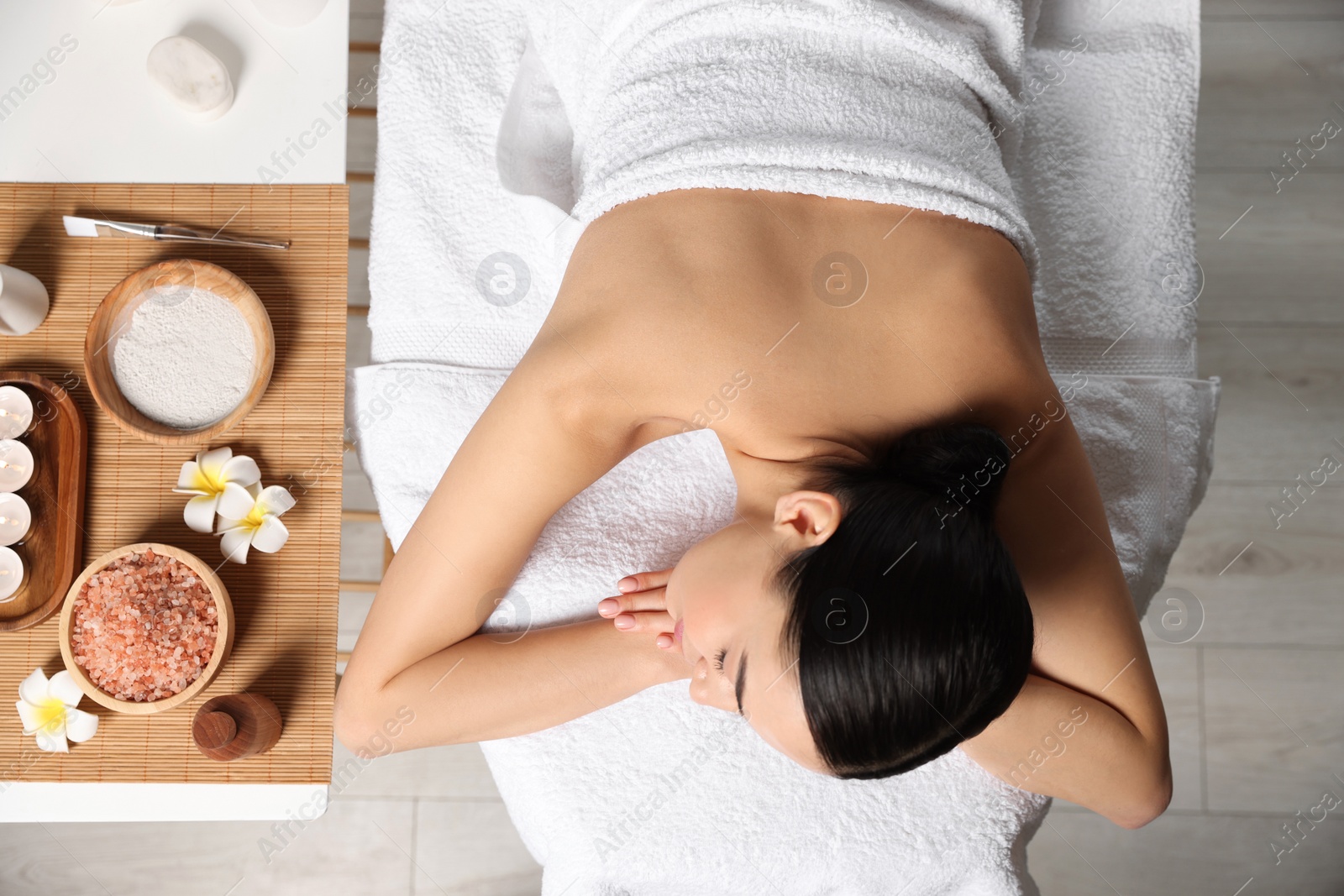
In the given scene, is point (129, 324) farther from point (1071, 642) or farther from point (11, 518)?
point (1071, 642)

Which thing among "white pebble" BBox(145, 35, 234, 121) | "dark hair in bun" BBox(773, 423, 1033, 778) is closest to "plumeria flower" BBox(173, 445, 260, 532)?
"white pebble" BBox(145, 35, 234, 121)

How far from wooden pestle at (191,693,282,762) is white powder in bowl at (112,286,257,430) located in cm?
31

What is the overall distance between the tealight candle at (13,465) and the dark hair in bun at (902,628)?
0.82 metres

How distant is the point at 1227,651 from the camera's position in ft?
4.99

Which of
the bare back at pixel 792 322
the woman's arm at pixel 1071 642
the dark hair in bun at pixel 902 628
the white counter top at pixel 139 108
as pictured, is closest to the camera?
the dark hair in bun at pixel 902 628

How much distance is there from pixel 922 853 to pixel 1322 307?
1.32 m

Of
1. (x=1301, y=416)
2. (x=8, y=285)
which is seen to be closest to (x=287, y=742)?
(x=8, y=285)

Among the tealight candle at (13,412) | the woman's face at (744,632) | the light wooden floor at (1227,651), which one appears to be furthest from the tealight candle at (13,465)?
the woman's face at (744,632)

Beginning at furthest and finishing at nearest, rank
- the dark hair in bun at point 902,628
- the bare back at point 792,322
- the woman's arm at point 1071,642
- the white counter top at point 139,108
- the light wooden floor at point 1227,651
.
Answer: the light wooden floor at point 1227,651, the white counter top at point 139,108, the woman's arm at point 1071,642, the bare back at point 792,322, the dark hair in bun at point 902,628

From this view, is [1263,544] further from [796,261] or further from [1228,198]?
[796,261]

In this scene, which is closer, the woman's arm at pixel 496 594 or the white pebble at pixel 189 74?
the woman's arm at pixel 496 594

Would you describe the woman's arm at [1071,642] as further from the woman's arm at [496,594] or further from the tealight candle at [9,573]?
the tealight candle at [9,573]

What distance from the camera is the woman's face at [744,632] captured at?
2.19 ft

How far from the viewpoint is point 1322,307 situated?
1542mm
